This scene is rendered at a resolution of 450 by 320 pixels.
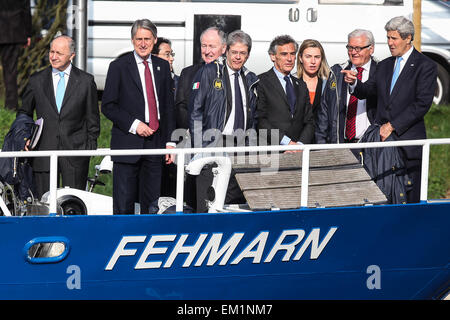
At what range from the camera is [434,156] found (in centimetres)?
1287

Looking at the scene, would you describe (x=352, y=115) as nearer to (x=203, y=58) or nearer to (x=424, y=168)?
(x=424, y=168)

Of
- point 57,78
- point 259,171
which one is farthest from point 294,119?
point 57,78

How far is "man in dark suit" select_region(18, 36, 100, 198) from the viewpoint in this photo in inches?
325

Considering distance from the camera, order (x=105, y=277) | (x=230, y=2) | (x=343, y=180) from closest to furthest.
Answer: (x=105, y=277) < (x=343, y=180) < (x=230, y=2)

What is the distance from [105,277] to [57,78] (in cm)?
190

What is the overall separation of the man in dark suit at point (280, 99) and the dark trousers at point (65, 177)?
1.52 m

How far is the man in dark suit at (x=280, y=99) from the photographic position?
27.1ft

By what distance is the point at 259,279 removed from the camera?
7629mm

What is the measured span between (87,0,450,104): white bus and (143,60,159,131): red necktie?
16.2ft

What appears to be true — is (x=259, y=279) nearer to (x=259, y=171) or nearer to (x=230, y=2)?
(x=259, y=171)

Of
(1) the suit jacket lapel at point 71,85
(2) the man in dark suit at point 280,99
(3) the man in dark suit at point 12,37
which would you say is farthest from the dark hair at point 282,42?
(3) the man in dark suit at point 12,37

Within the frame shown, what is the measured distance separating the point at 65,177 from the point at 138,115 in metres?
0.83

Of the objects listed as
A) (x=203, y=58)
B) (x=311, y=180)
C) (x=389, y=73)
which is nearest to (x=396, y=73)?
(x=389, y=73)

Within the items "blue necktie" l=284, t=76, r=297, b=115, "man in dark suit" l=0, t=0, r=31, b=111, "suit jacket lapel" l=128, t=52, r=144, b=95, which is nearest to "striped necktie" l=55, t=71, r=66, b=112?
"suit jacket lapel" l=128, t=52, r=144, b=95
